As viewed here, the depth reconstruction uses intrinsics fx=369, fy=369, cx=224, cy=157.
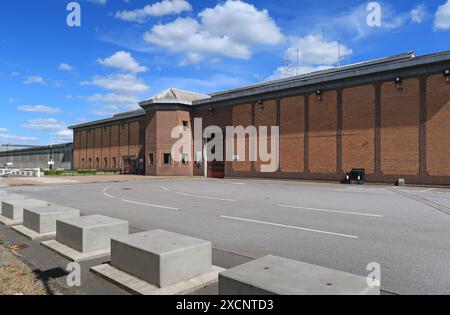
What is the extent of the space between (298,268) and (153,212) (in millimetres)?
8574

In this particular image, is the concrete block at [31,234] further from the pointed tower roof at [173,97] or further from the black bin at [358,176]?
the pointed tower roof at [173,97]

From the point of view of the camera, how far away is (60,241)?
7.26 meters

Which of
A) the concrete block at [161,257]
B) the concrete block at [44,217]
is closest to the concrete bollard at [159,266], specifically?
the concrete block at [161,257]

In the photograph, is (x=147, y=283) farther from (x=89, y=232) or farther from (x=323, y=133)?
(x=323, y=133)

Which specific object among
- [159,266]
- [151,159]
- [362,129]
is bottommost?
[159,266]

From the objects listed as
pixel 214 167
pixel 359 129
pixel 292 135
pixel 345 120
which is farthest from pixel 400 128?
pixel 214 167

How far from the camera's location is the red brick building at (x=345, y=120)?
23.5 m

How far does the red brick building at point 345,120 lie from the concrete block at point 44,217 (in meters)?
22.2

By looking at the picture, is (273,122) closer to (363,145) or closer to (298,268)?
(363,145)

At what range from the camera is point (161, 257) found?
15.3 feet

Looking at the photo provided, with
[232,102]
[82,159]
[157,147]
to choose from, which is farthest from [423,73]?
Answer: [82,159]

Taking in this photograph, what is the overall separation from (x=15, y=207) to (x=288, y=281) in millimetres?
9089

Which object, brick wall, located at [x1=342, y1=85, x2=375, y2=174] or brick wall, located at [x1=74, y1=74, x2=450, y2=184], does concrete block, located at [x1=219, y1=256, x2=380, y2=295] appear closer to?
brick wall, located at [x1=74, y1=74, x2=450, y2=184]

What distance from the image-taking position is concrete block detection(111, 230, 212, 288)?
15.5 feet
